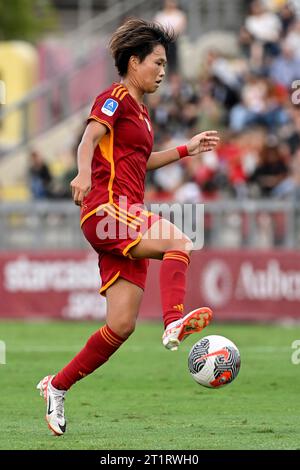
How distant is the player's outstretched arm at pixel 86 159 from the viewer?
7547mm

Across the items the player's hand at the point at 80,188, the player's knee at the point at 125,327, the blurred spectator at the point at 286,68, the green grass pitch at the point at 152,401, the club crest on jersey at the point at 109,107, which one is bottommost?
the green grass pitch at the point at 152,401

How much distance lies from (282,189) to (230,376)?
10.8m

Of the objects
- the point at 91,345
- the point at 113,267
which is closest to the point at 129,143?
the point at 113,267

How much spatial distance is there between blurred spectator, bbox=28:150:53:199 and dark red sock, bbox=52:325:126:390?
12.1 metres

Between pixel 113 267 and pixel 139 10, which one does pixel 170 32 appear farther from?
pixel 139 10

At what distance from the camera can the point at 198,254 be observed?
17969 mm

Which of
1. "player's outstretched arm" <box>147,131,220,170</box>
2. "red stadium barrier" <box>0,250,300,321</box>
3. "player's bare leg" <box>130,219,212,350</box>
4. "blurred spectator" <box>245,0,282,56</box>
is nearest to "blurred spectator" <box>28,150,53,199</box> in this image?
"red stadium barrier" <box>0,250,300,321</box>

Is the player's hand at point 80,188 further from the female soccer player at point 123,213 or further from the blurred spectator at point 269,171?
the blurred spectator at point 269,171

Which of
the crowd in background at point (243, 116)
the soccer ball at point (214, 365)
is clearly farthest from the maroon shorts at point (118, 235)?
the crowd in background at point (243, 116)

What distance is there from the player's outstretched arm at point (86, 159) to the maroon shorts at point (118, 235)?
1.08ft

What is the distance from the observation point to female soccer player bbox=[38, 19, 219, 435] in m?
7.86

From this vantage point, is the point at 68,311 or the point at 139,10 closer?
the point at 68,311

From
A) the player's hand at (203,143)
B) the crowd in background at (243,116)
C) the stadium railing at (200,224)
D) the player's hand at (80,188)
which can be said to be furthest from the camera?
the crowd in background at (243,116)
